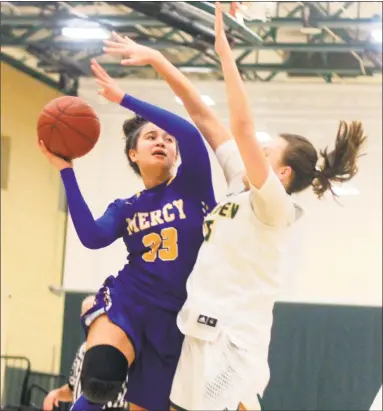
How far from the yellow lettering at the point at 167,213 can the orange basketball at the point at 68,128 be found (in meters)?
0.42

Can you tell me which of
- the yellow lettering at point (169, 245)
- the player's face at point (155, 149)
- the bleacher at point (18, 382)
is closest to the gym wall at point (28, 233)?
the bleacher at point (18, 382)

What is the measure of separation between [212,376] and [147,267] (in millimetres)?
494

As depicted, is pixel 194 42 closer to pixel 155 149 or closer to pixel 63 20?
pixel 63 20

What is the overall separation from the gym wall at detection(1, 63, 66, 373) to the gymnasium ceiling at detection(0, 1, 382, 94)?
35 centimetres

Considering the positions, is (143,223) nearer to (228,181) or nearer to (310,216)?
(228,181)

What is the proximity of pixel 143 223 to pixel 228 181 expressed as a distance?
355 mm

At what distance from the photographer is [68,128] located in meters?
3.77

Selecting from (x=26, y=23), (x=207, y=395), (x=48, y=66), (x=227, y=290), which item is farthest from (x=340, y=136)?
(x=48, y=66)

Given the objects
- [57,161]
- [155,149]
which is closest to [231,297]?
[155,149]

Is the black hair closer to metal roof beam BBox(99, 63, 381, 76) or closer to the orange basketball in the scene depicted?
the orange basketball

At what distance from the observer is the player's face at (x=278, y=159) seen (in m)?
3.58

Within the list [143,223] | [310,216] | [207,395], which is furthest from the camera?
[310,216]

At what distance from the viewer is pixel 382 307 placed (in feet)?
35.4

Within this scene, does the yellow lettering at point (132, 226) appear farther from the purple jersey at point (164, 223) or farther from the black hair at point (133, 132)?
the black hair at point (133, 132)
